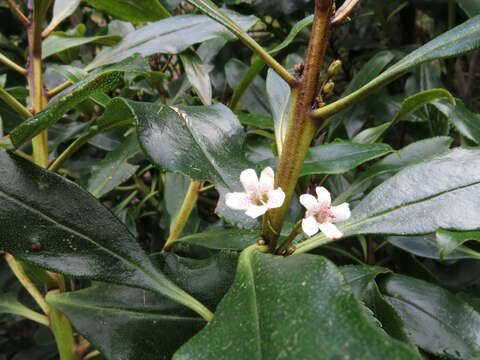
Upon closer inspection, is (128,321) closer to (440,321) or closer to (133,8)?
(440,321)

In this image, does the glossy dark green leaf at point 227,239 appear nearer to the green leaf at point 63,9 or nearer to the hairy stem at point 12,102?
the hairy stem at point 12,102

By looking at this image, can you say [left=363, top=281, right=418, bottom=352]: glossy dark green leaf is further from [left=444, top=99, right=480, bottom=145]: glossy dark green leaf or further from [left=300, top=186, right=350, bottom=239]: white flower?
[left=444, top=99, right=480, bottom=145]: glossy dark green leaf

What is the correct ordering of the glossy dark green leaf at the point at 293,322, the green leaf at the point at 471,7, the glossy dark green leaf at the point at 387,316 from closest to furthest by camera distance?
1. the glossy dark green leaf at the point at 293,322
2. the glossy dark green leaf at the point at 387,316
3. the green leaf at the point at 471,7

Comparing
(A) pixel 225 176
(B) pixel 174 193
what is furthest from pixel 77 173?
(A) pixel 225 176

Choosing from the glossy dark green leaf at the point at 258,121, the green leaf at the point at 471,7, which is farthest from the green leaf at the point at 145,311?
the green leaf at the point at 471,7

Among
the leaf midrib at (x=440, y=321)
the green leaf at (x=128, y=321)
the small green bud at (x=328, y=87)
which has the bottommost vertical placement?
the leaf midrib at (x=440, y=321)

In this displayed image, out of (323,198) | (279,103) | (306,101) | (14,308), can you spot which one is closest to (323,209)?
(323,198)

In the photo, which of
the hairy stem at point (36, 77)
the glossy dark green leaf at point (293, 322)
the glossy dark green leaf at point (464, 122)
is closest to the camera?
the glossy dark green leaf at point (293, 322)
